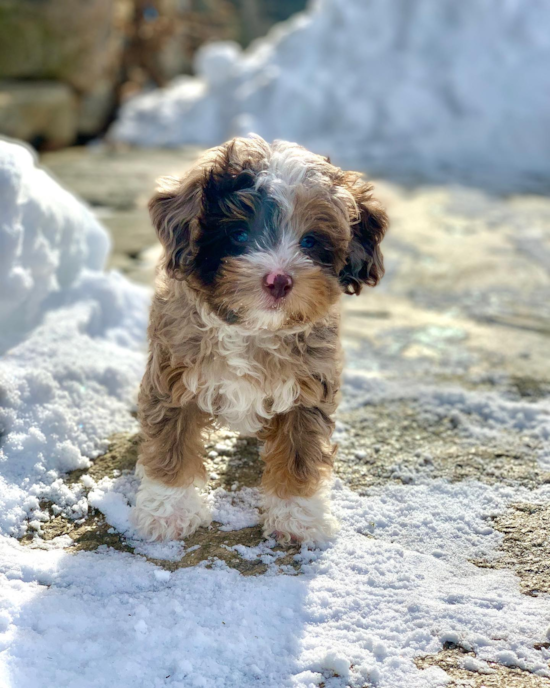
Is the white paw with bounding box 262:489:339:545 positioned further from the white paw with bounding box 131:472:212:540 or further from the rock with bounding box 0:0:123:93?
the rock with bounding box 0:0:123:93

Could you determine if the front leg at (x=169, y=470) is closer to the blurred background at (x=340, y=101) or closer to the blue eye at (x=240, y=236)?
the blue eye at (x=240, y=236)

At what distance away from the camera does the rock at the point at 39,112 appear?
8344 mm

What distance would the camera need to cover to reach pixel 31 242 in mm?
3639

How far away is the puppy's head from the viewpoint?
244 centimetres

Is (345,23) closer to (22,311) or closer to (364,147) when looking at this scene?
(364,147)

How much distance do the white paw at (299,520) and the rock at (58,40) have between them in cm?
768

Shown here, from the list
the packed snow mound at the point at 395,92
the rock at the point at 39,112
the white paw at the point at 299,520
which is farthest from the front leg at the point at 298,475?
the rock at the point at 39,112

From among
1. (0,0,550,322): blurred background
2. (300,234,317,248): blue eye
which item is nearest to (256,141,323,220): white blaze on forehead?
(300,234,317,248): blue eye

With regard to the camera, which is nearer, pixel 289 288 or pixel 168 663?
pixel 168 663

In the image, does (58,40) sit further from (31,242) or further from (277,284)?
(277,284)

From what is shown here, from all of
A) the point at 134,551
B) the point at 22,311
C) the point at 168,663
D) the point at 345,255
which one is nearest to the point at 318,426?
the point at 345,255

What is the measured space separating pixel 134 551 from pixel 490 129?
26.4ft

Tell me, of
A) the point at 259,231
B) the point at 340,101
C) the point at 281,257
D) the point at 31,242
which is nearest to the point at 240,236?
the point at 259,231

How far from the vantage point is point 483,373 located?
4.36m
